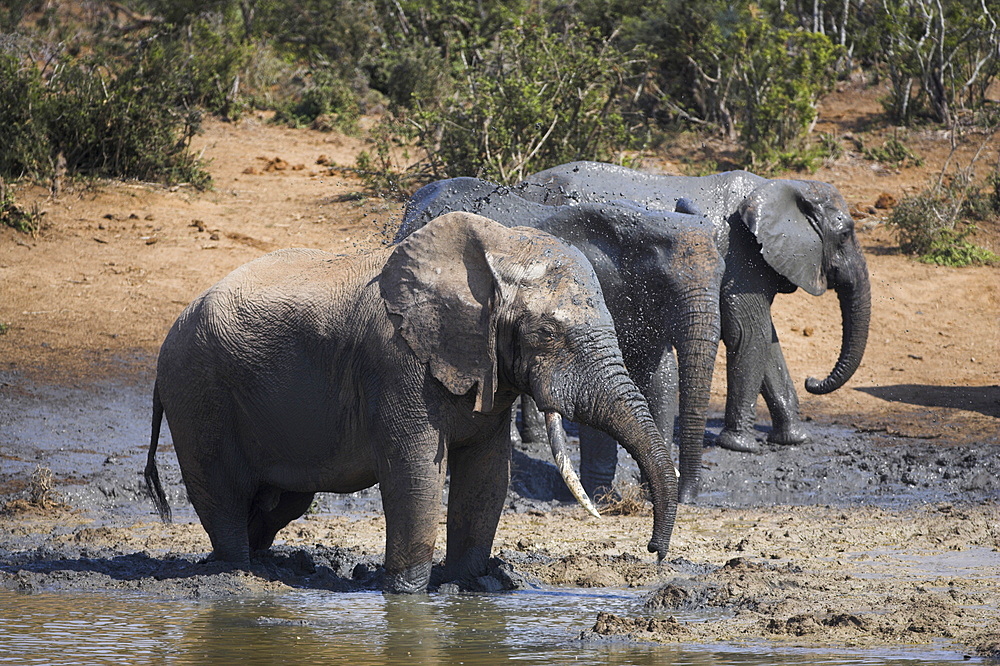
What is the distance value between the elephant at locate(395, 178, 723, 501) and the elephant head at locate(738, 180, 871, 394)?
58.4 inches

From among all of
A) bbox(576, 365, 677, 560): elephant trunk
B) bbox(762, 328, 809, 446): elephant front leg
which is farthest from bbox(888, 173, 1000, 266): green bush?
bbox(576, 365, 677, 560): elephant trunk

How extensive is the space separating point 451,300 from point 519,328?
318 mm

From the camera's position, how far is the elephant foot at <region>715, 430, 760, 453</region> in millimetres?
10758

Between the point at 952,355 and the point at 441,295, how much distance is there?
8937 millimetres

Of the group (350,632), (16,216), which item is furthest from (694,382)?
(16,216)

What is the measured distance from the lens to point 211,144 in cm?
1748

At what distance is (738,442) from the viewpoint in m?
10.8

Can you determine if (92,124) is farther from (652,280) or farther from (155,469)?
(155,469)

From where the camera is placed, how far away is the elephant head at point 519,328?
571 centimetres

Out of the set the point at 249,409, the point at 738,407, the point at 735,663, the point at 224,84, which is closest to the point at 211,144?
the point at 224,84

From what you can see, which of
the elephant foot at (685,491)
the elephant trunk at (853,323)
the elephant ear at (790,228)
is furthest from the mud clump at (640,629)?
the elephant trunk at (853,323)

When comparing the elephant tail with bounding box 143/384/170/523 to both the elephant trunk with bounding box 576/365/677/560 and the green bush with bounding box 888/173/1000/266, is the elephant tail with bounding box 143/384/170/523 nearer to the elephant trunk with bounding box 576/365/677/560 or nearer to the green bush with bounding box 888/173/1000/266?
the elephant trunk with bounding box 576/365/677/560

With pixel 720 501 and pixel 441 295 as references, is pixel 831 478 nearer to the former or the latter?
pixel 720 501

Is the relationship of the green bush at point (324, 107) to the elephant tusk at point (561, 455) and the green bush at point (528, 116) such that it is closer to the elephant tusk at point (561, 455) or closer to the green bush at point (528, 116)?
the green bush at point (528, 116)
